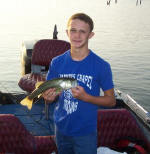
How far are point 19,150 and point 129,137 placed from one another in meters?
2.10

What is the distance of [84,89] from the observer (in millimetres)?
4133

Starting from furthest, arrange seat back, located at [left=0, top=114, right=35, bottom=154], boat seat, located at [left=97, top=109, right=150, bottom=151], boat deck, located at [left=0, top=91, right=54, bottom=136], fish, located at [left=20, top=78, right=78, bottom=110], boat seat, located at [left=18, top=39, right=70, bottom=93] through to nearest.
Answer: boat seat, located at [left=18, top=39, right=70, bottom=93]
boat deck, located at [left=0, top=91, right=54, bottom=136]
boat seat, located at [left=97, top=109, right=150, bottom=151]
seat back, located at [left=0, top=114, right=35, bottom=154]
fish, located at [left=20, top=78, right=78, bottom=110]

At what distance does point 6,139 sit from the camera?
18.0ft

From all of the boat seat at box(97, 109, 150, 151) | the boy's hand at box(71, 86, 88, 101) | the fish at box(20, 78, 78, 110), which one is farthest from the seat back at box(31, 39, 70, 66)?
Result: the boy's hand at box(71, 86, 88, 101)

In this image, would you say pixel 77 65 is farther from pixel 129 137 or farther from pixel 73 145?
pixel 129 137

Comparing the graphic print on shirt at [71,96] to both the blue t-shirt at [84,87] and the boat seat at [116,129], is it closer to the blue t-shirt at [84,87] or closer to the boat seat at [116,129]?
the blue t-shirt at [84,87]

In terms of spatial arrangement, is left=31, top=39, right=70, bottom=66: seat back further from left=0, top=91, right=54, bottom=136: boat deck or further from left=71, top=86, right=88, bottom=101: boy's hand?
left=71, top=86, right=88, bottom=101: boy's hand

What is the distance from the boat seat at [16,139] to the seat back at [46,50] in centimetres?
454

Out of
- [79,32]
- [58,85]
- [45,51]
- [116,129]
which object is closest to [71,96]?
[58,85]

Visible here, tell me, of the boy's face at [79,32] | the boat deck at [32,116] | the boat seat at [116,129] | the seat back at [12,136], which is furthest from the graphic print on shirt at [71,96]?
the boat deck at [32,116]

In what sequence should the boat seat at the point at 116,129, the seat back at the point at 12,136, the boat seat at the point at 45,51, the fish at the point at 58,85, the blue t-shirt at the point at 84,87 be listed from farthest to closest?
the boat seat at the point at 45,51, the boat seat at the point at 116,129, the seat back at the point at 12,136, the blue t-shirt at the point at 84,87, the fish at the point at 58,85

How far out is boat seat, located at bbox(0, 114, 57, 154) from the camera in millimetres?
5438

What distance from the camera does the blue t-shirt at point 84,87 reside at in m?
4.09

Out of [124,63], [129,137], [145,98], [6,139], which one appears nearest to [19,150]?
[6,139]
